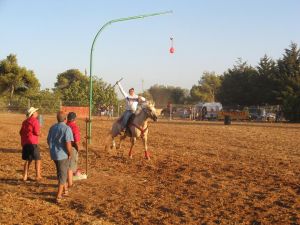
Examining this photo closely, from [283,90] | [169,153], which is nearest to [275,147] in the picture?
[169,153]

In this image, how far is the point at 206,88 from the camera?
112 m

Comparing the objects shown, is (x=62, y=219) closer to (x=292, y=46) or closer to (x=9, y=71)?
(x=9, y=71)

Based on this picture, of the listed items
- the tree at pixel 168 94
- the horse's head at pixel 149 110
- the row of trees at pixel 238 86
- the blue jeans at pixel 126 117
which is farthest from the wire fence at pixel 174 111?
the tree at pixel 168 94

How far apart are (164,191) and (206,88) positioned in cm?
10359

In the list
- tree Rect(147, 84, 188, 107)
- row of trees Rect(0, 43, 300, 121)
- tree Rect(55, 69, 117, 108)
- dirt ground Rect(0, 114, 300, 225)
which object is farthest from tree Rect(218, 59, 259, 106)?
dirt ground Rect(0, 114, 300, 225)

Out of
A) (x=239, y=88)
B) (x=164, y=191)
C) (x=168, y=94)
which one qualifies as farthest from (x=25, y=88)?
(x=168, y=94)

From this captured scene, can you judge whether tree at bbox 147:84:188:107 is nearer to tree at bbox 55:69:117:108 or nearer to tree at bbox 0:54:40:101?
tree at bbox 55:69:117:108

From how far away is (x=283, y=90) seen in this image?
213 ft

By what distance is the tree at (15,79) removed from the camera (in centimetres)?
6278

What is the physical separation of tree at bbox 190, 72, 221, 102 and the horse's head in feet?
295

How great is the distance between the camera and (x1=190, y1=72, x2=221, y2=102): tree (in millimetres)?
107000

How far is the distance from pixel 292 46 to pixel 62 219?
6583 cm

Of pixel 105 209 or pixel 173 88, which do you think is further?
pixel 173 88

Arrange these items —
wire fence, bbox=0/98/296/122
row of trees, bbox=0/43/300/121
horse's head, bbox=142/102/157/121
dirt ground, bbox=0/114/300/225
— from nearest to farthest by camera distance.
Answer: dirt ground, bbox=0/114/300/225 < horse's head, bbox=142/102/157/121 < wire fence, bbox=0/98/296/122 < row of trees, bbox=0/43/300/121
